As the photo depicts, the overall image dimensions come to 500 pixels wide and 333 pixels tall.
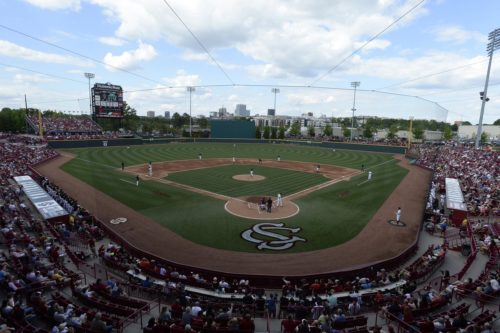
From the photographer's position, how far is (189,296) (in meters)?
11.9

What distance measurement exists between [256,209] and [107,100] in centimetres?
5294

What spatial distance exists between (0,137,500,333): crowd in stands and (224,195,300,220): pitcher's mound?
8.78 meters

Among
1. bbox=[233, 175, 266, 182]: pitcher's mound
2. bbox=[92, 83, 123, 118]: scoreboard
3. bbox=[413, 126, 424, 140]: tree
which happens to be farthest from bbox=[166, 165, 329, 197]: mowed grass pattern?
bbox=[413, 126, 424, 140]: tree

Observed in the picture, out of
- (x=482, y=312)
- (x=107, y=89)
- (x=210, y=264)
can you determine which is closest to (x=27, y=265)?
(x=210, y=264)

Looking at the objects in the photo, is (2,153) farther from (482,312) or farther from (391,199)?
(482,312)

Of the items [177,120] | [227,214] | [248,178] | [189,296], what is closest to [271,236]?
[227,214]

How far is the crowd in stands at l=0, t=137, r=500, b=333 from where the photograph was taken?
911cm

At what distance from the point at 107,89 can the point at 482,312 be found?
226 feet

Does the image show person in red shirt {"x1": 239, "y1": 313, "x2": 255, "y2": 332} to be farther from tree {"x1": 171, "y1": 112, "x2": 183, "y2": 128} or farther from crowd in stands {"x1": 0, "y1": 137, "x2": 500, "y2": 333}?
tree {"x1": 171, "y1": 112, "x2": 183, "y2": 128}

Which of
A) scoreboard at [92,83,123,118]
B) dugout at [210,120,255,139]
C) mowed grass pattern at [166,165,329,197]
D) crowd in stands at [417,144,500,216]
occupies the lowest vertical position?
mowed grass pattern at [166,165,329,197]

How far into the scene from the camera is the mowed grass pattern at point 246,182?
3014cm

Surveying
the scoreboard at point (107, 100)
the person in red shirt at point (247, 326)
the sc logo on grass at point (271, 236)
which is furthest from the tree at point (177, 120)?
the person in red shirt at point (247, 326)

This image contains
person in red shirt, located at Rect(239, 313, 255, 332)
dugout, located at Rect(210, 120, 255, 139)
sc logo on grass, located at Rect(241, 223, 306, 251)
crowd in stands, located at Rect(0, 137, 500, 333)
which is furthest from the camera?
dugout, located at Rect(210, 120, 255, 139)

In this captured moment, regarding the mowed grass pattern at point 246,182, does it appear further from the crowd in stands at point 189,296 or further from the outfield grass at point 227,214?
the crowd in stands at point 189,296
